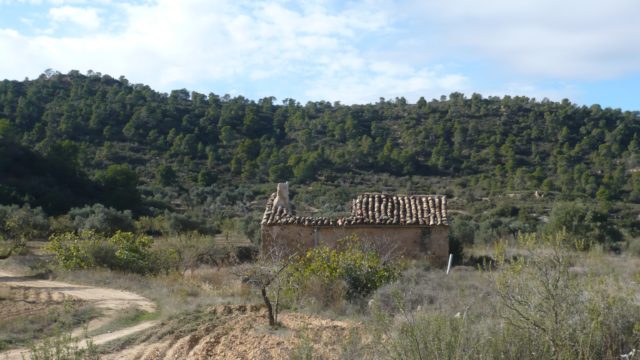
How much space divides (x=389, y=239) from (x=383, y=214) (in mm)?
1227

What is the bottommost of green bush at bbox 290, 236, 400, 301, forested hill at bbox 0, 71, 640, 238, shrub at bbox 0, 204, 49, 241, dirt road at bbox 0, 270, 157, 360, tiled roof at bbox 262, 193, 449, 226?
dirt road at bbox 0, 270, 157, 360

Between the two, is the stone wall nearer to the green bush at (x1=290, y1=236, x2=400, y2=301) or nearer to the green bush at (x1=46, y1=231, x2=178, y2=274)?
the green bush at (x1=290, y1=236, x2=400, y2=301)

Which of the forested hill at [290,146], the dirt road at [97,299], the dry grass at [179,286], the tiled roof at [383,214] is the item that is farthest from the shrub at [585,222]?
the dirt road at [97,299]

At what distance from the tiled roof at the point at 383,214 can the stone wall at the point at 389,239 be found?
15cm

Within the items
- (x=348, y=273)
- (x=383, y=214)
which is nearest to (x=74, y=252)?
(x=383, y=214)

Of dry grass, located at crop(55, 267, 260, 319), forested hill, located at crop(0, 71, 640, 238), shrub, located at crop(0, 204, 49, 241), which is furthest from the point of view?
forested hill, located at crop(0, 71, 640, 238)

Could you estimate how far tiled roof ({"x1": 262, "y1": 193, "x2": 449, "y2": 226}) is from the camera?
64.9ft

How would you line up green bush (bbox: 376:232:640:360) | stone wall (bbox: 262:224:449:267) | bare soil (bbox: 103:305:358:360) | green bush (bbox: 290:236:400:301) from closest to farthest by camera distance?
1. green bush (bbox: 376:232:640:360)
2. bare soil (bbox: 103:305:358:360)
3. green bush (bbox: 290:236:400:301)
4. stone wall (bbox: 262:224:449:267)

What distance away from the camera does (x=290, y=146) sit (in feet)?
185

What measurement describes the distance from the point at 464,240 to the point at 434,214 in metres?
8.48

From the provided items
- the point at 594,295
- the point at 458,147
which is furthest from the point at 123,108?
the point at 594,295

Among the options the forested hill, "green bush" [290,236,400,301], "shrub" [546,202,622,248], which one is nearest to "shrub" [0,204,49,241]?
the forested hill

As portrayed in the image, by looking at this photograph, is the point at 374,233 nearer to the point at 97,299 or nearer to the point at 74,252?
the point at 97,299

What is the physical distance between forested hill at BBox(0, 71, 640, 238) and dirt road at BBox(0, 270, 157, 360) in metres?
22.1
